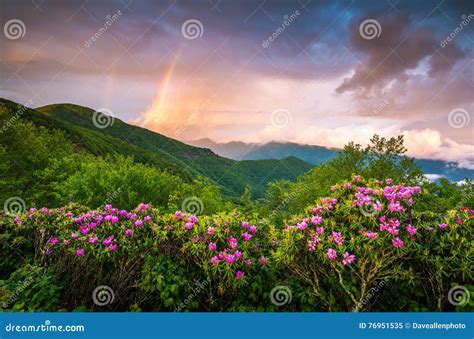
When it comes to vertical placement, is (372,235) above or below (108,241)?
above

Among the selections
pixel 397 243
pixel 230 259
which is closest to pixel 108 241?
pixel 230 259

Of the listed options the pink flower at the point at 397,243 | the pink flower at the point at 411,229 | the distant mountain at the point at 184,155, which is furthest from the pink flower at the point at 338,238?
the distant mountain at the point at 184,155

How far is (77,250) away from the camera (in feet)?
16.4

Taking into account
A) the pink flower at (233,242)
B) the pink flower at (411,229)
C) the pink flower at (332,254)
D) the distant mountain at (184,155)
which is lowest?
the pink flower at (233,242)

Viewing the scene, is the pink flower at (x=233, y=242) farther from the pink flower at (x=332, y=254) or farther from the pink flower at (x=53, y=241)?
the pink flower at (x=53, y=241)

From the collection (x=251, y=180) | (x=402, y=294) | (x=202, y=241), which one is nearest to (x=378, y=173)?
(x=402, y=294)

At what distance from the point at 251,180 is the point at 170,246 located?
483 feet

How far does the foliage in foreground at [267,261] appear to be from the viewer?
448 cm

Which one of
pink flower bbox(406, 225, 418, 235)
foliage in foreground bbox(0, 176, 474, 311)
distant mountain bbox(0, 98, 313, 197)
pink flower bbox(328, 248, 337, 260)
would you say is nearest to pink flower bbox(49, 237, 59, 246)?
foliage in foreground bbox(0, 176, 474, 311)

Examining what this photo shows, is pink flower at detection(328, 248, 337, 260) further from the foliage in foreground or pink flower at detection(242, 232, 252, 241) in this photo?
pink flower at detection(242, 232, 252, 241)

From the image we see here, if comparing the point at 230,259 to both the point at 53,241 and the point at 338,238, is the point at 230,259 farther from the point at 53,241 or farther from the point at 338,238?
the point at 53,241

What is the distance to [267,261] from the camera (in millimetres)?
4863

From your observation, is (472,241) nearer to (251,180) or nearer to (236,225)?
(236,225)

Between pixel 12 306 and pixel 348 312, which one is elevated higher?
pixel 348 312
